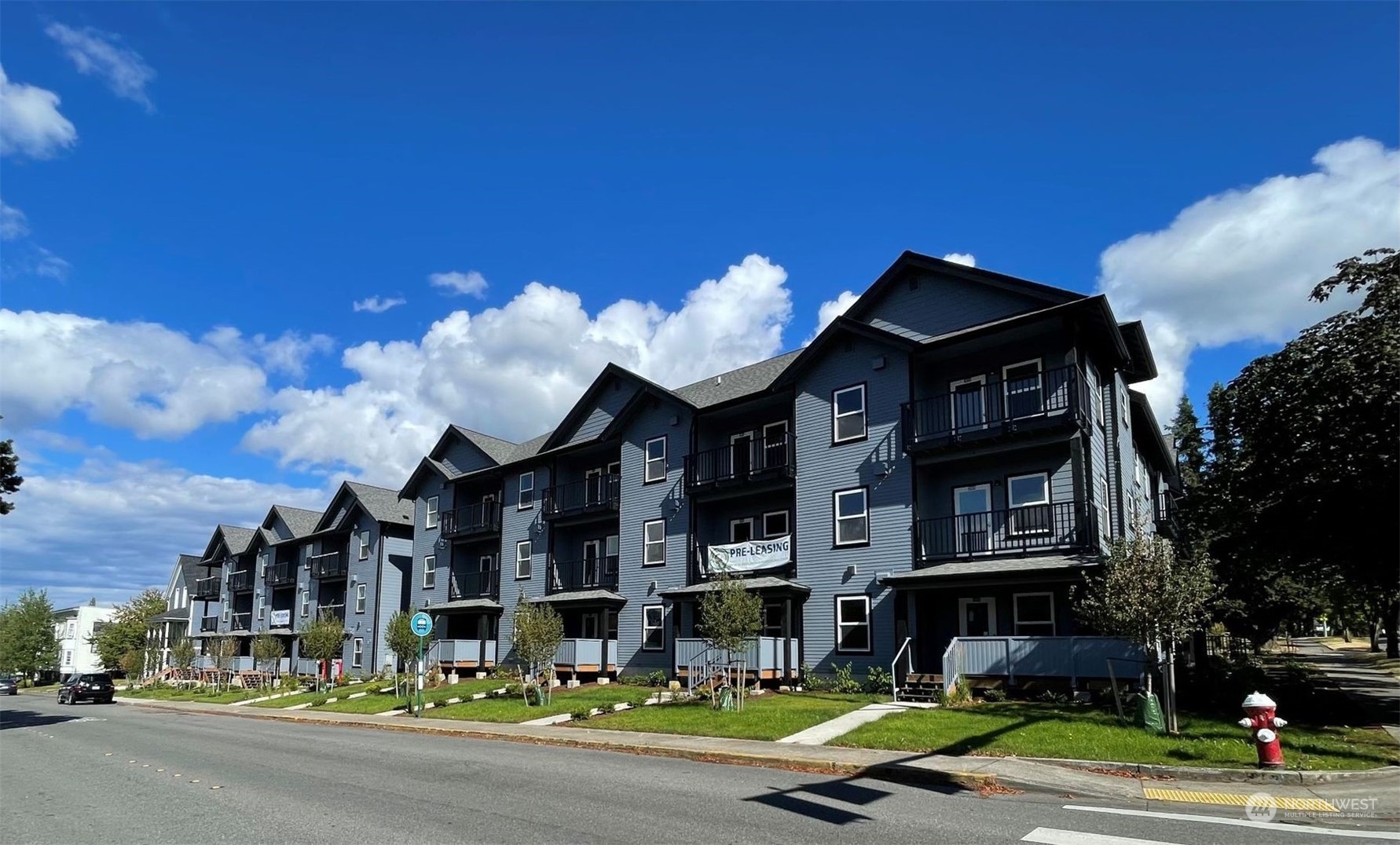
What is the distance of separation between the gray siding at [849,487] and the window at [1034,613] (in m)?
3.02

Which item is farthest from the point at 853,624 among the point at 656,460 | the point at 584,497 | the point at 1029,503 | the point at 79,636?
the point at 79,636

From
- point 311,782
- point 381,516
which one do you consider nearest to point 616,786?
point 311,782

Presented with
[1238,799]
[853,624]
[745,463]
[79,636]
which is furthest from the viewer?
[79,636]

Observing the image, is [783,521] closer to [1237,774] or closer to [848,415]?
[848,415]

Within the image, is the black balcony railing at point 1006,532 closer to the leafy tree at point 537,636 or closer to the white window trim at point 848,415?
the white window trim at point 848,415

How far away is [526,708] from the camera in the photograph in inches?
1021

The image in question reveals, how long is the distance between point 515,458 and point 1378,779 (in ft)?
113

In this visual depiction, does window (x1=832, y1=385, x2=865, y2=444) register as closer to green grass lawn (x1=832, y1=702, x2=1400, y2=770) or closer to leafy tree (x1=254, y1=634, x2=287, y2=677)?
green grass lawn (x1=832, y1=702, x2=1400, y2=770)

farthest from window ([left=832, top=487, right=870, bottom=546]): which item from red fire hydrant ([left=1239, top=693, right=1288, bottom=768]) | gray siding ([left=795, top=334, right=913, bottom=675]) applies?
red fire hydrant ([left=1239, top=693, right=1288, bottom=768])

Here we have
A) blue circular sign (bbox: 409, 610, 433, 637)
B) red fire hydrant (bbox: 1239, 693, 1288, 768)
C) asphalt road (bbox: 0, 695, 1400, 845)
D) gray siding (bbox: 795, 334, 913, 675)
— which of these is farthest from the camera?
gray siding (bbox: 795, 334, 913, 675)

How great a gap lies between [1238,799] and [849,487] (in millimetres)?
16534

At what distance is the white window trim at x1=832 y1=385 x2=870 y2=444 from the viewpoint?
27453 millimetres

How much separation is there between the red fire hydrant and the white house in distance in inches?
4412

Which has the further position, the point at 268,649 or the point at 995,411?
A: the point at 268,649
